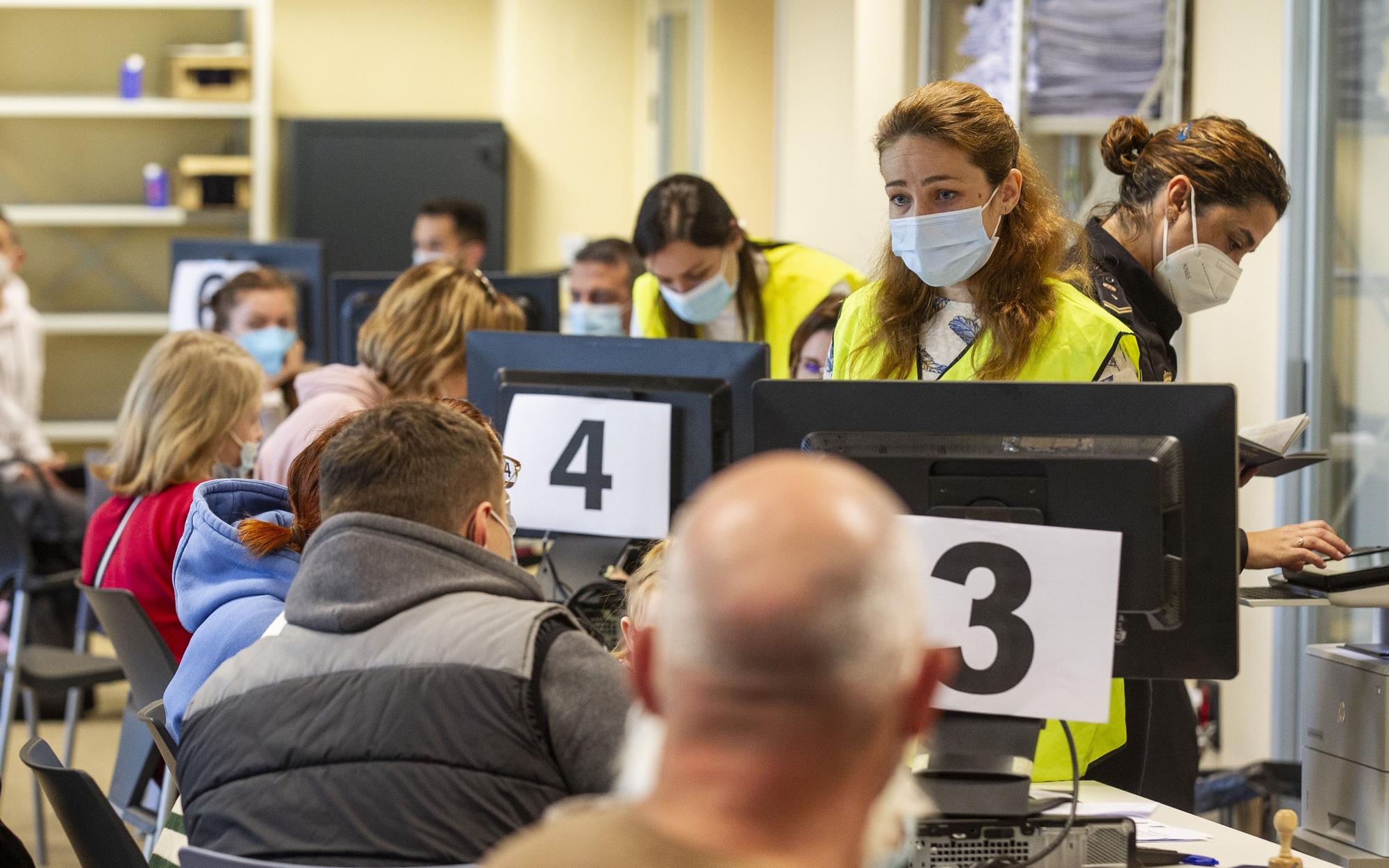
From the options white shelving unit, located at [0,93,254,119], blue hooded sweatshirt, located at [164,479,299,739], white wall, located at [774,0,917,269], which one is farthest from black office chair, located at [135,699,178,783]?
white shelving unit, located at [0,93,254,119]

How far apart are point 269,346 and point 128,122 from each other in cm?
360

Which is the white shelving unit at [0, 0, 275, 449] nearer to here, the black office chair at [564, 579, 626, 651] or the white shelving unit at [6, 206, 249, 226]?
the white shelving unit at [6, 206, 249, 226]

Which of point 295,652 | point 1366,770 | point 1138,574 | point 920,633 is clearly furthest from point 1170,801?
point 920,633

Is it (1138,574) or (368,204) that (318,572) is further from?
(368,204)

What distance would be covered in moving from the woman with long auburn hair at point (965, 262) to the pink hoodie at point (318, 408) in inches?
47.7

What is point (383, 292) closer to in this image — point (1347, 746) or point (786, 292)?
point (786, 292)

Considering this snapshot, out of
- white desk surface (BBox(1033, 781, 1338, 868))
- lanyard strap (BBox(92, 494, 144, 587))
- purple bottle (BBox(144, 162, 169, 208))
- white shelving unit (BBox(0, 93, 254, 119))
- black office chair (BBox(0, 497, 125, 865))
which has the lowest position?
black office chair (BBox(0, 497, 125, 865))

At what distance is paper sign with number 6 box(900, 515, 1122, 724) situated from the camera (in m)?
1.53

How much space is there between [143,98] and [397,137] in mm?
1162

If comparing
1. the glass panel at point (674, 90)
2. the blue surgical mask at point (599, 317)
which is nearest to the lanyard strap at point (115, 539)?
the blue surgical mask at point (599, 317)

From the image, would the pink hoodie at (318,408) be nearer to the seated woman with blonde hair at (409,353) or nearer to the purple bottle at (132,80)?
the seated woman with blonde hair at (409,353)

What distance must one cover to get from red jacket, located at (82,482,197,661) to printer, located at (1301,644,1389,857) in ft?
6.15

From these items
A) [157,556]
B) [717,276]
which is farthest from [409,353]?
[717,276]

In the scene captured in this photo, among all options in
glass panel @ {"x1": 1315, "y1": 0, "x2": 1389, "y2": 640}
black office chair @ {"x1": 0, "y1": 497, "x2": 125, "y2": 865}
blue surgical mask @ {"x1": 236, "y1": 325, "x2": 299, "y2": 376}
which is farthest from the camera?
blue surgical mask @ {"x1": 236, "y1": 325, "x2": 299, "y2": 376}
